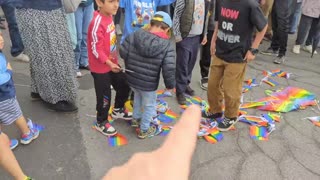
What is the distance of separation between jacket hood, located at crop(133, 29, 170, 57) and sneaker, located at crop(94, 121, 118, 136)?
2.82 feet

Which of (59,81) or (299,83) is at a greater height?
(59,81)

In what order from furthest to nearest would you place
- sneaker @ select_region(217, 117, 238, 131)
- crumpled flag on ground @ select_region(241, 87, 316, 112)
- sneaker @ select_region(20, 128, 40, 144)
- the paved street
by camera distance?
crumpled flag on ground @ select_region(241, 87, 316, 112) → sneaker @ select_region(217, 117, 238, 131) → sneaker @ select_region(20, 128, 40, 144) → the paved street

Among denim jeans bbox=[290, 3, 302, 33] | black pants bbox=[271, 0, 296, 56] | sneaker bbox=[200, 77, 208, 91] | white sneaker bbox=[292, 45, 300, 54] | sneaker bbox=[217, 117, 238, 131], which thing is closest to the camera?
sneaker bbox=[217, 117, 238, 131]

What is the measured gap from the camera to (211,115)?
3.78 metres

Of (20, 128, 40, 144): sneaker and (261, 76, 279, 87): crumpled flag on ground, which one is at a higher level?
(20, 128, 40, 144): sneaker

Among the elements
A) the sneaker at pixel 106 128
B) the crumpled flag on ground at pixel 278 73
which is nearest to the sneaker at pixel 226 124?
the sneaker at pixel 106 128

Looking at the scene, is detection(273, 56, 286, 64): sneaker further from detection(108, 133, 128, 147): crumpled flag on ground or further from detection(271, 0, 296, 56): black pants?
detection(108, 133, 128, 147): crumpled flag on ground

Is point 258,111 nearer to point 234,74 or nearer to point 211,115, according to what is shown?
point 211,115

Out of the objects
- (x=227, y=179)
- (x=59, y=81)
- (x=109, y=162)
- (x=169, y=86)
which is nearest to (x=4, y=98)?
(x=59, y=81)

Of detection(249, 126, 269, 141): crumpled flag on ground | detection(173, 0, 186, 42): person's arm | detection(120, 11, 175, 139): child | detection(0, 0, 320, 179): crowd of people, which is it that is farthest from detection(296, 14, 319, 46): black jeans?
detection(120, 11, 175, 139): child

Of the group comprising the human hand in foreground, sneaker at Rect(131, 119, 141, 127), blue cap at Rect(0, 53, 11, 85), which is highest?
the human hand in foreground

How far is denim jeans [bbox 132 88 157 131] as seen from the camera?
321 centimetres

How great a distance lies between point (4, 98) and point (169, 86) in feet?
4.63

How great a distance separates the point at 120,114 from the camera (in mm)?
3617
